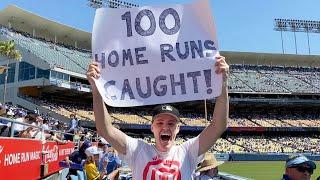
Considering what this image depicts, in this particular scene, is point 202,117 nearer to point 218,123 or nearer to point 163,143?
point 218,123

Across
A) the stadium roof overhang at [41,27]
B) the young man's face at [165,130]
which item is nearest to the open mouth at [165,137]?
the young man's face at [165,130]

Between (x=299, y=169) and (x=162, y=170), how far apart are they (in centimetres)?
121

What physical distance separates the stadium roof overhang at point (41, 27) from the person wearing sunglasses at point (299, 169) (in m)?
58.9

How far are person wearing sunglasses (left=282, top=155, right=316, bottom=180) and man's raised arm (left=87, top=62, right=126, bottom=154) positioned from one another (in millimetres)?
1418

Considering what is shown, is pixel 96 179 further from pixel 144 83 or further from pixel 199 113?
pixel 199 113

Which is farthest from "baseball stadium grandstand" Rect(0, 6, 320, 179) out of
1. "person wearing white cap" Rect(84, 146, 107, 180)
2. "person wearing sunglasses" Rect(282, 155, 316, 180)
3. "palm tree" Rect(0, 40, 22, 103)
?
"person wearing sunglasses" Rect(282, 155, 316, 180)

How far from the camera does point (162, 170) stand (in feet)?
11.0

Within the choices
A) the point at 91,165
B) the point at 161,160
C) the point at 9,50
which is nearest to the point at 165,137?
the point at 161,160

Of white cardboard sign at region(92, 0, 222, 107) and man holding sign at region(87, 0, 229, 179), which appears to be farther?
white cardboard sign at region(92, 0, 222, 107)

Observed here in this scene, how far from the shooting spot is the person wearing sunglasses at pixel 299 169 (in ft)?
12.1

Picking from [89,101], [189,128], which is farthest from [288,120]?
[89,101]

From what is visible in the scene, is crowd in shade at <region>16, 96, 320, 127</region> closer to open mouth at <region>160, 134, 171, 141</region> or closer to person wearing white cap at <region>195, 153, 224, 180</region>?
person wearing white cap at <region>195, 153, 224, 180</region>

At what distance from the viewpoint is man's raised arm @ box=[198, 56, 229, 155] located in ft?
11.5

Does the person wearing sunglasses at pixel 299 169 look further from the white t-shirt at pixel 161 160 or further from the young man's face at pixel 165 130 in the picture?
the young man's face at pixel 165 130
